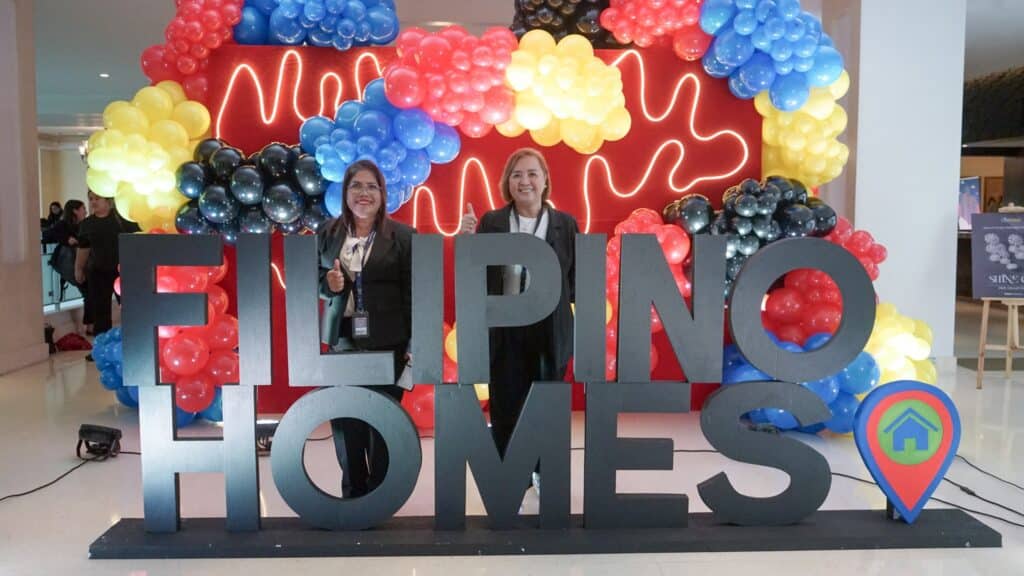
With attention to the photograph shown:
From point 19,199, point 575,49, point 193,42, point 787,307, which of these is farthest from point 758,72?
point 19,199

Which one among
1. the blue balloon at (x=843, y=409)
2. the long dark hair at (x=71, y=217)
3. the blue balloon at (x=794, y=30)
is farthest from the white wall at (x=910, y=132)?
the long dark hair at (x=71, y=217)

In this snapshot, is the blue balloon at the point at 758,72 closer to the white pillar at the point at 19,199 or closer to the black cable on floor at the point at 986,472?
the black cable on floor at the point at 986,472

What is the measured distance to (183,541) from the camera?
8.26 ft

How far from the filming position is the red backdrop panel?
14.4 feet

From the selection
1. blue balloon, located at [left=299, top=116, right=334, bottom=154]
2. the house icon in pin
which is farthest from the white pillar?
the house icon in pin

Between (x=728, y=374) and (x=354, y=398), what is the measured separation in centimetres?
241

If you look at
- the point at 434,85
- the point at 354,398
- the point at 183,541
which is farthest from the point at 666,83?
the point at 183,541

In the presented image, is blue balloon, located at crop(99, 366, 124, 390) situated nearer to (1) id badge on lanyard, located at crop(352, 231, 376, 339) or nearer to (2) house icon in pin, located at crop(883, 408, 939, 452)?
(1) id badge on lanyard, located at crop(352, 231, 376, 339)

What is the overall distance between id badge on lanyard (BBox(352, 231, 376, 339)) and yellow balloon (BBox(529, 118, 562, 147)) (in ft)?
6.26

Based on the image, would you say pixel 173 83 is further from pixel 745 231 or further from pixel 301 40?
pixel 745 231

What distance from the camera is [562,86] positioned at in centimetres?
401

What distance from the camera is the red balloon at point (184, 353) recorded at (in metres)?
3.96

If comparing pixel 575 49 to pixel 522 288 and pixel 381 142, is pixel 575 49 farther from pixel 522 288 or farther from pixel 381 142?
pixel 522 288

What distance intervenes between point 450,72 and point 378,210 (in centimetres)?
157
